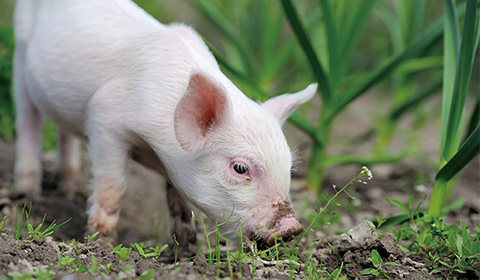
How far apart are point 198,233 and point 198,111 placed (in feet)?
4.52

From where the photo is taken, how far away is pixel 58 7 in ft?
12.0

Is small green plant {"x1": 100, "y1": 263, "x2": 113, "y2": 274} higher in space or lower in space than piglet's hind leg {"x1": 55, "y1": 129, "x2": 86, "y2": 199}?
higher

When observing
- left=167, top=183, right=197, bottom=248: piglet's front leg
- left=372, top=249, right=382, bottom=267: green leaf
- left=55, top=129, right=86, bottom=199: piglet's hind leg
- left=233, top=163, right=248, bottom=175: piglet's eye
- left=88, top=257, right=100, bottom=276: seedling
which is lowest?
left=55, top=129, right=86, bottom=199: piglet's hind leg

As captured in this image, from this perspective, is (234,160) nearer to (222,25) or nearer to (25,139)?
(25,139)

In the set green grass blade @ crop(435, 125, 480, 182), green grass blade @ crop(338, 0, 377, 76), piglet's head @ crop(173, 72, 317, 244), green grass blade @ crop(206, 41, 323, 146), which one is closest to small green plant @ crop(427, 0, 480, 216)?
green grass blade @ crop(435, 125, 480, 182)

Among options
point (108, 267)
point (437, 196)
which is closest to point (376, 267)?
point (437, 196)

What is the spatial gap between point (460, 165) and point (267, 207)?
114 centimetres

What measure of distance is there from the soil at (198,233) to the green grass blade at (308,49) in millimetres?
913

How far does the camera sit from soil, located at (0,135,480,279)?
8.04 feet

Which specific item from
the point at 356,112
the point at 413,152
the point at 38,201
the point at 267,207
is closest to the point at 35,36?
the point at 38,201

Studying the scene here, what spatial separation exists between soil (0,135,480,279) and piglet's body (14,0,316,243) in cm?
30

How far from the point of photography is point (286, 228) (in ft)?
8.47

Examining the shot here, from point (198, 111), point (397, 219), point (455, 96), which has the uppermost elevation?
point (455, 96)

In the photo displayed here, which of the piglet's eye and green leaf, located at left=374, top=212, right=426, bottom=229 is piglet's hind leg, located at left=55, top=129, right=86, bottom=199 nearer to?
the piglet's eye
